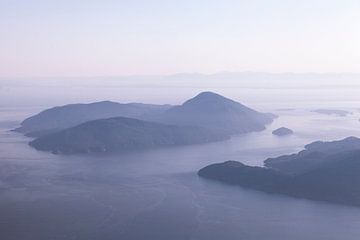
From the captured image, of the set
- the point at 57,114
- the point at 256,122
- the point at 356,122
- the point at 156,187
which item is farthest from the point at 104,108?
the point at 156,187

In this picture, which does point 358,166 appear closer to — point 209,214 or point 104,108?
point 209,214


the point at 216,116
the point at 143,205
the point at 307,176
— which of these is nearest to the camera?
the point at 143,205

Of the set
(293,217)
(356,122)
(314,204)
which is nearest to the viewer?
(293,217)

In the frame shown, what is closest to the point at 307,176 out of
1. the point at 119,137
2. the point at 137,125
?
the point at 119,137

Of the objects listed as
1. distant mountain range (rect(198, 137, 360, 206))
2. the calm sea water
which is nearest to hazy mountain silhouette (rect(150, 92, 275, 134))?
the calm sea water

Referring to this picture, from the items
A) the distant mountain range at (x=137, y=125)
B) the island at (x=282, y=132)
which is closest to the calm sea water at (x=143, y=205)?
the distant mountain range at (x=137, y=125)

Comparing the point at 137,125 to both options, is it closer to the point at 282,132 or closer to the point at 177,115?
the point at 177,115

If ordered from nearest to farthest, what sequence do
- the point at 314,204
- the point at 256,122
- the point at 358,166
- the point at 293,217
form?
the point at 293,217 → the point at 314,204 → the point at 358,166 → the point at 256,122
